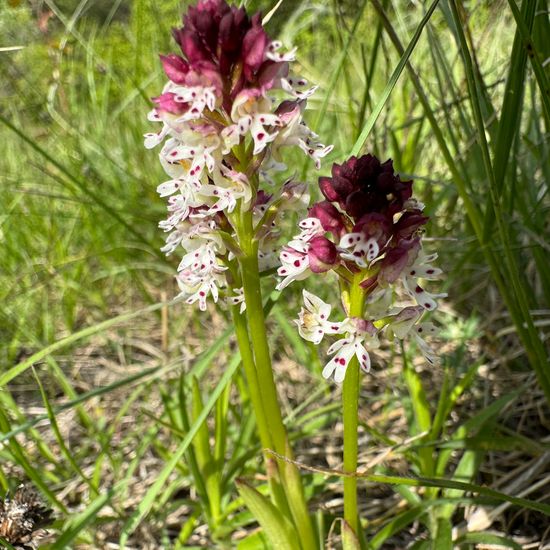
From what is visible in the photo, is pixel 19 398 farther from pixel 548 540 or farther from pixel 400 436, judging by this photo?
pixel 548 540

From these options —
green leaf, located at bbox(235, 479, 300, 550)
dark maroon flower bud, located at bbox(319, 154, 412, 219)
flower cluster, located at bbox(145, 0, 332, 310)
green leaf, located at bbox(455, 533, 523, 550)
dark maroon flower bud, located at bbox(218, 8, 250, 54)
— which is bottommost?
green leaf, located at bbox(455, 533, 523, 550)

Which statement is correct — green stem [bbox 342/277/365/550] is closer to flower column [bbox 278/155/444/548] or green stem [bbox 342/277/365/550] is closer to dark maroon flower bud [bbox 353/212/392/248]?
flower column [bbox 278/155/444/548]

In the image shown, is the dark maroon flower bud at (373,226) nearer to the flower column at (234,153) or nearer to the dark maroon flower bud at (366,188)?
the dark maroon flower bud at (366,188)

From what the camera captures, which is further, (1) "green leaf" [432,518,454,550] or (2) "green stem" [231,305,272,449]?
(1) "green leaf" [432,518,454,550]

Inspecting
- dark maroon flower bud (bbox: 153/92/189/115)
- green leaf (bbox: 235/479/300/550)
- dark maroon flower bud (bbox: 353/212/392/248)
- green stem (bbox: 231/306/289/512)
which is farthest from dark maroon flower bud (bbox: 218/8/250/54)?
green leaf (bbox: 235/479/300/550)

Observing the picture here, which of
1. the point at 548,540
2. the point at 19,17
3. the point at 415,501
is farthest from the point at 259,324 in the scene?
the point at 19,17

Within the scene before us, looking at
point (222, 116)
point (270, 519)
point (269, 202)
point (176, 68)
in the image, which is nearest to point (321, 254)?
point (269, 202)

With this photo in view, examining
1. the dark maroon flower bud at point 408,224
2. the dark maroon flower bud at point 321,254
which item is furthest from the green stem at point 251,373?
the dark maroon flower bud at point 408,224
